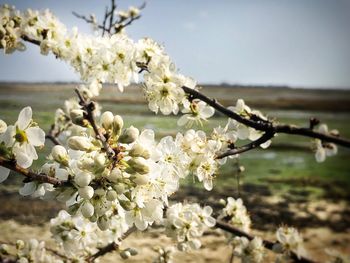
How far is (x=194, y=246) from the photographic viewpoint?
4.78 ft

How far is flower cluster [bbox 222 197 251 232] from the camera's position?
1.79 m

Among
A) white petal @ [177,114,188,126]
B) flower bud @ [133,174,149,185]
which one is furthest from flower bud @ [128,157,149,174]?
white petal @ [177,114,188,126]

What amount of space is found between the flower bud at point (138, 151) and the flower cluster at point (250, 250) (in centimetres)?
104

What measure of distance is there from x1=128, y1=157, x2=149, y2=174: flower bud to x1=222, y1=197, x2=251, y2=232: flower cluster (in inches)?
45.8

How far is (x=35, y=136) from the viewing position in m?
0.72

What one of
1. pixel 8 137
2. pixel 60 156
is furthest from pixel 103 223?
pixel 8 137

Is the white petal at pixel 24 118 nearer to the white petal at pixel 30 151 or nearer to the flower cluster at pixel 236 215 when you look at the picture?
the white petal at pixel 30 151

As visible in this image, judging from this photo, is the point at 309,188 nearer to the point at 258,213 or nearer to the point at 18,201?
the point at 258,213

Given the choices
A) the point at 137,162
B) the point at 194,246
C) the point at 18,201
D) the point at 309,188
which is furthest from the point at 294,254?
the point at 309,188

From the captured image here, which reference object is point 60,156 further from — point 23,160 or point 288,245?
point 288,245

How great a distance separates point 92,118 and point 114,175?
4.5 inches

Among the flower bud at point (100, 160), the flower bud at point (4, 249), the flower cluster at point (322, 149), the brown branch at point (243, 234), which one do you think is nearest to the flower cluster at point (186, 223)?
the brown branch at point (243, 234)

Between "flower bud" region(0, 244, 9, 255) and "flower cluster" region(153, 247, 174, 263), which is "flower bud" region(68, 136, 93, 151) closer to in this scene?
"flower bud" region(0, 244, 9, 255)

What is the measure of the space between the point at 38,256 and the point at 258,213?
8.34 ft
